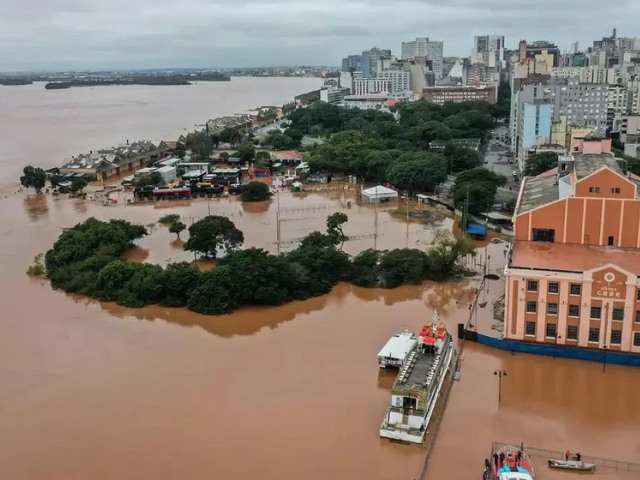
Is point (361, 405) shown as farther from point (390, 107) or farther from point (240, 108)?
point (240, 108)

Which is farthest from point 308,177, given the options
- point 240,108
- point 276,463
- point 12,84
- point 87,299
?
point 12,84


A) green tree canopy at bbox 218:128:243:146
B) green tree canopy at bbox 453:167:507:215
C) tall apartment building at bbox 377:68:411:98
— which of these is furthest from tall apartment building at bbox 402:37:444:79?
green tree canopy at bbox 453:167:507:215

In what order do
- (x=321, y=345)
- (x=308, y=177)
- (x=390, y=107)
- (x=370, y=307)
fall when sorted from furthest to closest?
1. (x=390, y=107)
2. (x=308, y=177)
3. (x=370, y=307)
4. (x=321, y=345)

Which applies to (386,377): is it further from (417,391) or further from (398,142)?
(398,142)

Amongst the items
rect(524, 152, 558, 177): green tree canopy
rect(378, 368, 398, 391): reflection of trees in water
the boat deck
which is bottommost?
rect(378, 368, 398, 391): reflection of trees in water

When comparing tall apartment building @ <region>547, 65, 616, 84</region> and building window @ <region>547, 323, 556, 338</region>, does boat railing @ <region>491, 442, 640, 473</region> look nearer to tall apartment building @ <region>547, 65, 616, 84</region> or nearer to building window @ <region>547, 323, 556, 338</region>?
building window @ <region>547, 323, 556, 338</region>

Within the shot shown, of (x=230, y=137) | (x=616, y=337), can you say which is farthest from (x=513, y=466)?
(x=230, y=137)

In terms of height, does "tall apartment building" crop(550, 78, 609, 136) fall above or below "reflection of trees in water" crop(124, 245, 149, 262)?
above
